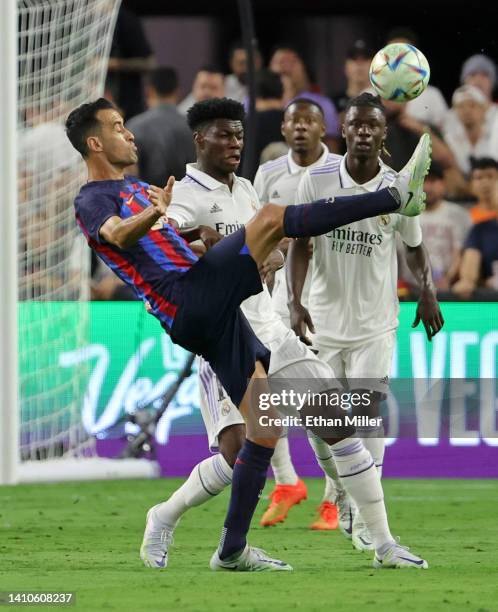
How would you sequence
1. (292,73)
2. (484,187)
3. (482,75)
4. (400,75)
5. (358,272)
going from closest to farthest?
(400,75)
(358,272)
(484,187)
(482,75)
(292,73)

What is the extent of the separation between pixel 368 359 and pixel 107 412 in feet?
11.6

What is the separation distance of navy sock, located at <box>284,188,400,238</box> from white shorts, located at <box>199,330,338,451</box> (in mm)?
876

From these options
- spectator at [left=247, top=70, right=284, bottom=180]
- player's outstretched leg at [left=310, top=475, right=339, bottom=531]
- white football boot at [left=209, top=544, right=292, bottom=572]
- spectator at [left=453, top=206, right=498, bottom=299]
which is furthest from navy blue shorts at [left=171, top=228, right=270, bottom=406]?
spectator at [left=247, top=70, right=284, bottom=180]

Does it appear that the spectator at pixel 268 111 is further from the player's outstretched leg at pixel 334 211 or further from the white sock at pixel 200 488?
the player's outstretched leg at pixel 334 211

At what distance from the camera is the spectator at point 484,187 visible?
38.7 feet

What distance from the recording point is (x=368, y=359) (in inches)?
311

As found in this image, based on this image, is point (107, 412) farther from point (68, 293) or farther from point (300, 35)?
point (300, 35)

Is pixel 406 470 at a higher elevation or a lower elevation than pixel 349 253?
lower

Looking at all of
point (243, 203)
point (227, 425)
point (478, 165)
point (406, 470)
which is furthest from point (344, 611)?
point (478, 165)

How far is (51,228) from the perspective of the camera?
1076 centimetres

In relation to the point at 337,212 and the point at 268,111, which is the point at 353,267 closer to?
the point at 337,212

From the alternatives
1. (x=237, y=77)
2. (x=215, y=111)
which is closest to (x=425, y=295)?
(x=215, y=111)

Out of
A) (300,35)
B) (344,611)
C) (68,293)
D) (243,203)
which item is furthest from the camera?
(300,35)

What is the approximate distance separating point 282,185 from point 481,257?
2462 millimetres
